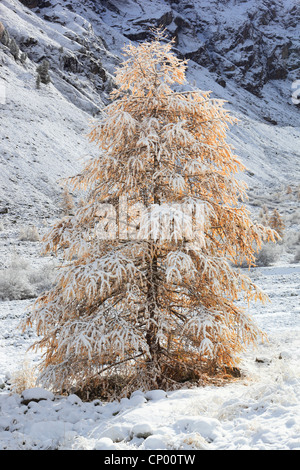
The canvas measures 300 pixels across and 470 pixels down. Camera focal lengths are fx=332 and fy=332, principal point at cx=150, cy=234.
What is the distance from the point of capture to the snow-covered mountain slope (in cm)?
3410

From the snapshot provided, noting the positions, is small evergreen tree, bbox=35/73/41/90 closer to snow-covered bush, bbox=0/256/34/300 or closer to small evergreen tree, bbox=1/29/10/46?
small evergreen tree, bbox=1/29/10/46

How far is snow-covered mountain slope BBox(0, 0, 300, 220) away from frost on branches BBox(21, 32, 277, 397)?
1.19 m

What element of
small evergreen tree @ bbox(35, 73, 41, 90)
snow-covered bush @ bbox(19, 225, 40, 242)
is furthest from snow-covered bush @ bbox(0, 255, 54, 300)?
small evergreen tree @ bbox(35, 73, 41, 90)

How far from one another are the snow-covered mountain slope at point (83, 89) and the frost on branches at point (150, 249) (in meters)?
1.19

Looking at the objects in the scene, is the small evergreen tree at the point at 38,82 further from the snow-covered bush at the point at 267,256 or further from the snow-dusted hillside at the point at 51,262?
the snow-covered bush at the point at 267,256

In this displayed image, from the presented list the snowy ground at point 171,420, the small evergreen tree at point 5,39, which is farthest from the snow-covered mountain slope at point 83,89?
the snowy ground at point 171,420

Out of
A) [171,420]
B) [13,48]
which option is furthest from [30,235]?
[13,48]

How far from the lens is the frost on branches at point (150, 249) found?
479 cm

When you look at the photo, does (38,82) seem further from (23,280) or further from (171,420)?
(171,420)

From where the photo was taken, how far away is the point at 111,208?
5320 millimetres

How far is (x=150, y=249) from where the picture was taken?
515 cm

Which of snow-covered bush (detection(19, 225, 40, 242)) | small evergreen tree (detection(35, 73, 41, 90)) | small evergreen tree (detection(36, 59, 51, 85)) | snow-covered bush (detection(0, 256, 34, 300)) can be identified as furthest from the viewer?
small evergreen tree (detection(36, 59, 51, 85))

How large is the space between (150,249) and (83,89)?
2549 inches
